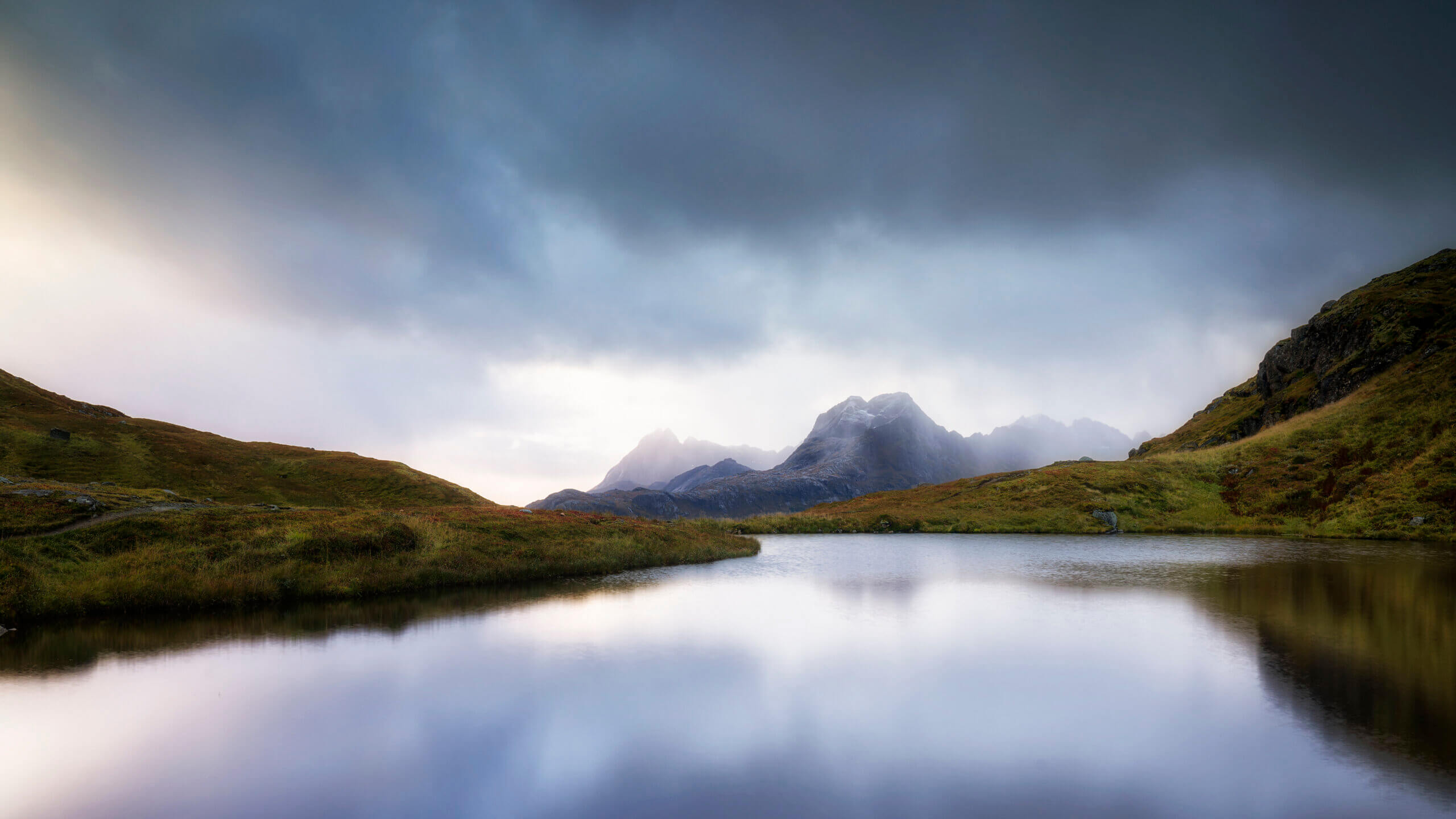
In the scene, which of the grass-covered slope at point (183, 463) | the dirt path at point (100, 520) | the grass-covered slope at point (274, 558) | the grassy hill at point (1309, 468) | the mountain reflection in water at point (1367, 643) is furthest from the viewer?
the grass-covered slope at point (183, 463)

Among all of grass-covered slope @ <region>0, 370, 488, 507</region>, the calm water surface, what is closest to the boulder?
the calm water surface

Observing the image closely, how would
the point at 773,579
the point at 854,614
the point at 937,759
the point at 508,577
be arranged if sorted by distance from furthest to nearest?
the point at 773,579
the point at 508,577
the point at 854,614
the point at 937,759

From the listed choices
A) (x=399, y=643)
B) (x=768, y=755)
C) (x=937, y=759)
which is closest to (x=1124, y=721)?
(x=937, y=759)

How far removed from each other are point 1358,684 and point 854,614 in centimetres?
1282

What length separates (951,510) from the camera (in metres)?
74.6

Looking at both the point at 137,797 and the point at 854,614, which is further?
the point at 854,614

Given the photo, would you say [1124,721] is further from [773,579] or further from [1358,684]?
[773,579]

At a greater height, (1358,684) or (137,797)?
(1358,684)

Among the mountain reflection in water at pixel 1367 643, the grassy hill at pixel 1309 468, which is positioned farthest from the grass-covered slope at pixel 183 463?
the mountain reflection in water at pixel 1367 643

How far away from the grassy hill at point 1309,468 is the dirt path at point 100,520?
51089 mm

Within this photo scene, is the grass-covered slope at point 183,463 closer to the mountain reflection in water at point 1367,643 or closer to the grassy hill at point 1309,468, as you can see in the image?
the grassy hill at point 1309,468

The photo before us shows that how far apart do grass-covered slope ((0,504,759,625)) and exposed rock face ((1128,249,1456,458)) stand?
296 feet

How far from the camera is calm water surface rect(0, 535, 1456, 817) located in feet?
29.6

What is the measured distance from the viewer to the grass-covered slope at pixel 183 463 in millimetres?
53594
